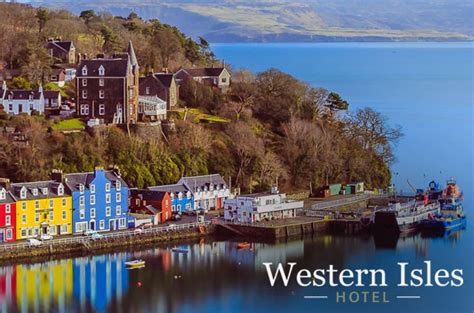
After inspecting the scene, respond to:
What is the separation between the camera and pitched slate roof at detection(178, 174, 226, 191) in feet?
108

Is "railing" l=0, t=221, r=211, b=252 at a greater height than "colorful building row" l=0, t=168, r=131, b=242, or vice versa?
"colorful building row" l=0, t=168, r=131, b=242

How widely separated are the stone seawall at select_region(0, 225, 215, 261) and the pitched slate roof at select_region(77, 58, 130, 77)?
7.21 m

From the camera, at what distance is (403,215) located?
33.2 m

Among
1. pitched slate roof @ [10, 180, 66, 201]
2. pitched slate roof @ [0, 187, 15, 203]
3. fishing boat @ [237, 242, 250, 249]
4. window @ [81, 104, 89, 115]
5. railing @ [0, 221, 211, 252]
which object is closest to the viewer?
railing @ [0, 221, 211, 252]

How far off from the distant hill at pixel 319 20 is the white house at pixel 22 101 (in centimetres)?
8354

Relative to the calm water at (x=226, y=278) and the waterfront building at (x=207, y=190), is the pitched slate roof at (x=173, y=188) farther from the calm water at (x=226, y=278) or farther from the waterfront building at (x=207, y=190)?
the calm water at (x=226, y=278)

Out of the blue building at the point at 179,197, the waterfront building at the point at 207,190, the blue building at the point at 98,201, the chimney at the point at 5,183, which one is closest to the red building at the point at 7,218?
the chimney at the point at 5,183

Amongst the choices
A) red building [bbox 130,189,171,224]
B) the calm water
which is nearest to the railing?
the calm water

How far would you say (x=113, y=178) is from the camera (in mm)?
30359

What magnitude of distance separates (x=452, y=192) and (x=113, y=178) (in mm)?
10754

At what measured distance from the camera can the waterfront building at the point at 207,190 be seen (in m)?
32.7

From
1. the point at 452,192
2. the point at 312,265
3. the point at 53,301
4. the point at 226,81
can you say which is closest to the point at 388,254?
the point at 312,265

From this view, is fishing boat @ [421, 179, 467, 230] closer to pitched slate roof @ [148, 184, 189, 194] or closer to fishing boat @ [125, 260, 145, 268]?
pitched slate roof @ [148, 184, 189, 194]

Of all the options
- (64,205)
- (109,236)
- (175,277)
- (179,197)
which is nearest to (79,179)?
(64,205)
